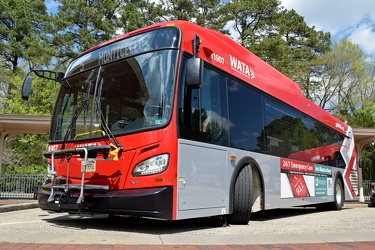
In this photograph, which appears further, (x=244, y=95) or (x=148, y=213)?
(x=244, y=95)

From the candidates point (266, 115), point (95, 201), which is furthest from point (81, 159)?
point (266, 115)

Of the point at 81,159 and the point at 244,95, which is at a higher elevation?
the point at 244,95

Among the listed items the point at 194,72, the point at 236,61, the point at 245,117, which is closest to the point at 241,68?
A: the point at 236,61

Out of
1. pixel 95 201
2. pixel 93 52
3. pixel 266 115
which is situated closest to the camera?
pixel 95 201

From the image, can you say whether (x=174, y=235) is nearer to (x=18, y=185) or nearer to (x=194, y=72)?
(x=194, y=72)

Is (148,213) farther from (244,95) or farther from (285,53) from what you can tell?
(285,53)

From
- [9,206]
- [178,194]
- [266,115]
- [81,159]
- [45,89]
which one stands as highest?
[45,89]

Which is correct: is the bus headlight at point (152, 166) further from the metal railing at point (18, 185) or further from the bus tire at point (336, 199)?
the metal railing at point (18, 185)

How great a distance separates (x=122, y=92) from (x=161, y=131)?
1131mm

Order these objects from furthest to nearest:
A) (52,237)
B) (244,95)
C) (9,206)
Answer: (9,206) < (244,95) < (52,237)

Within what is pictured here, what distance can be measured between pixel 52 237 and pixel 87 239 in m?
0.55

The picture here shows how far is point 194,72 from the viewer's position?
5.75m

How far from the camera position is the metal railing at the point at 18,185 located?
17978 millimetres

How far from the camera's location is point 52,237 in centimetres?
535
